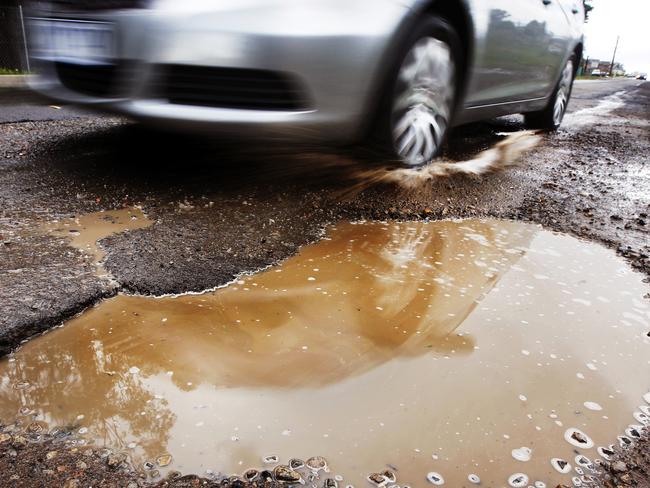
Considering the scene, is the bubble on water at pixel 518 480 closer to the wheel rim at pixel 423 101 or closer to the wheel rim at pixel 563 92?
the wheel rim at pixel 423 101

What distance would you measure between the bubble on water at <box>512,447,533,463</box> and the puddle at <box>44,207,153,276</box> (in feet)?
5.12

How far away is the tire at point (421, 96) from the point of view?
288 cm

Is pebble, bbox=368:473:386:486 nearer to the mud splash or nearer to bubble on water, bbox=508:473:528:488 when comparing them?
bubble on water, bbox=508:473:528:488

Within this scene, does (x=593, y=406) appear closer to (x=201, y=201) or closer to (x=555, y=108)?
(x=201, y=201)

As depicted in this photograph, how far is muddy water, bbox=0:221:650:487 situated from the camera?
1.26 m

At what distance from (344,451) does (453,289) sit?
99 centimetres

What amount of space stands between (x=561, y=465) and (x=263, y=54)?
6.29 ft

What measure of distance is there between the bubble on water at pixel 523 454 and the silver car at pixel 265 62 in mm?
1736

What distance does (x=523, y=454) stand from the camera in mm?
1275

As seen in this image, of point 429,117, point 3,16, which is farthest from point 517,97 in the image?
point 3,16

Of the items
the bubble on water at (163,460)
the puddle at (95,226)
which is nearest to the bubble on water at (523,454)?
the bubble on water at (163,460)

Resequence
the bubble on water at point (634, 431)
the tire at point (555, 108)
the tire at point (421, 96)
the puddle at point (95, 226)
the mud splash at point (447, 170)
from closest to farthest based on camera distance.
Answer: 1. the bubble on water at point (634, 431)
2. the puddle at point (95, 226)
3. the tire at point (421, 96)
4. the mud splash at point (447, 170)
5. the tire at point (555, 108)

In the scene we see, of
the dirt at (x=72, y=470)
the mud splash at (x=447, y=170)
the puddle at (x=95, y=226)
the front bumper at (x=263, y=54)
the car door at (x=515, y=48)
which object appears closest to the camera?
the dirt at (x=72, y=470)

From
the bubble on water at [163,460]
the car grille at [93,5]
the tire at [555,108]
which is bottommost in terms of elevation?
the bubble on water at [163,460]
